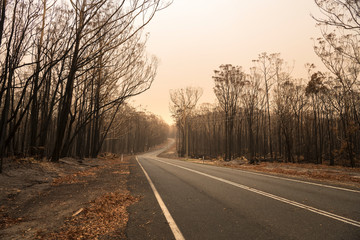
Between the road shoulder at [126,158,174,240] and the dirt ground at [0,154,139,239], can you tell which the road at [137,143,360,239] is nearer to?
the road shoulder at [126,158,174,240]

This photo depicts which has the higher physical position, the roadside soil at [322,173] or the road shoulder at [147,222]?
the road shoulder at [147,222]

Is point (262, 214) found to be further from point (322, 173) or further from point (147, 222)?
point (322, 173)

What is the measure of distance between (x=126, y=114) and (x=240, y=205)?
3354 cm

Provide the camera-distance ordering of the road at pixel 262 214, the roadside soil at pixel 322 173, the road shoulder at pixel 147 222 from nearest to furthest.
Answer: the road shoulder at pixel 147 222, the road at pixel 262 214, the roadside soil at pixel 322 173

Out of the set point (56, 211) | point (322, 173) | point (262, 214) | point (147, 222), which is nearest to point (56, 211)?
point (56, 211)

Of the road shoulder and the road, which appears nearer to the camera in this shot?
the road shoulder

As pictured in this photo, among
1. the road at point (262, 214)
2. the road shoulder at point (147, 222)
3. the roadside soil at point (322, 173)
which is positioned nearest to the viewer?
the road shoulder at point (147, 222)

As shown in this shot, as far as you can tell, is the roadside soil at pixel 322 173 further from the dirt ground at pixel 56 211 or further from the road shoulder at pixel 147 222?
the dirt ground at pixel 56 211

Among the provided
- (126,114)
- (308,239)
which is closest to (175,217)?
(308,239)

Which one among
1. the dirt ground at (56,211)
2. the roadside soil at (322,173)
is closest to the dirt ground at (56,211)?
the dirt ground at (56,211)

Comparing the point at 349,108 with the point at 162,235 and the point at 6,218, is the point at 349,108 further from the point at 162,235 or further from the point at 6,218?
the point at 6,218

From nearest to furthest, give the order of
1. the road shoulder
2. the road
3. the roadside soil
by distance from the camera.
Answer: the road shoulder, the road, the roadside soil

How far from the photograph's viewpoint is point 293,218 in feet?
13.9

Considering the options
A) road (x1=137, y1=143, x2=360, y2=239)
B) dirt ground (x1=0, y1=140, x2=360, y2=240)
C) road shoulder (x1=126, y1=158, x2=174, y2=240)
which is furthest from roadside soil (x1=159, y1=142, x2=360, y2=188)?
dirt ground (x1=0, y1=140, x2=360, y2=240)
